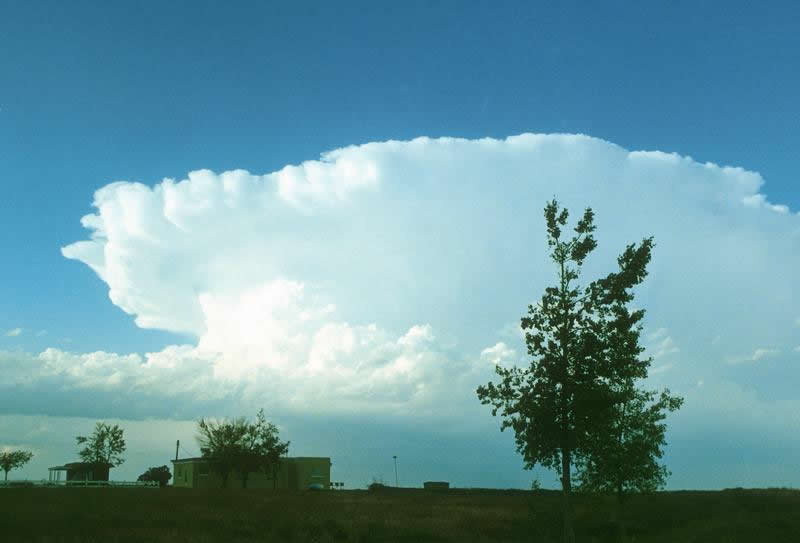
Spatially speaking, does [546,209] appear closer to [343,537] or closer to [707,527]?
[343,537]

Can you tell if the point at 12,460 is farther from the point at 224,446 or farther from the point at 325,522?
the point at 325,522

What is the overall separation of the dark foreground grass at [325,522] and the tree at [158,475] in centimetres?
7805

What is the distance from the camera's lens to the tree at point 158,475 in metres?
125

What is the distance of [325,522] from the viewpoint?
38125mm

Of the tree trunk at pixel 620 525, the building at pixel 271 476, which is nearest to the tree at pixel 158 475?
the building at pixel 271 476

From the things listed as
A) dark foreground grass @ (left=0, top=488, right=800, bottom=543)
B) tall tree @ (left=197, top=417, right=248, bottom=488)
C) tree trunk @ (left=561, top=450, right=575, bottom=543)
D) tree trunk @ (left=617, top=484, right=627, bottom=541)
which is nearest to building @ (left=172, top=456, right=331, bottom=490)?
tall tree @ (left=197, top=417, right=248, bottom=488)

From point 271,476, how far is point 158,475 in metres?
34.9

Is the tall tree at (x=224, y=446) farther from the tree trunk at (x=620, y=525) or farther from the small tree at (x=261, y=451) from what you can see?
the tree trunk at (x=620, y=525)

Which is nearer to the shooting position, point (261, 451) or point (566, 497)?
point (566, 497)

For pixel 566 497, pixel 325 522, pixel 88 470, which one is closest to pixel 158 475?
pixel 88 470

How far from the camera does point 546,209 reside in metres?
30.9

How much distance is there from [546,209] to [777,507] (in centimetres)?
4127

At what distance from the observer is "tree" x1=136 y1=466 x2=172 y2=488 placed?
411ft

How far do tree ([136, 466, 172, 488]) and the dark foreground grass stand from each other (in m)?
78.0
